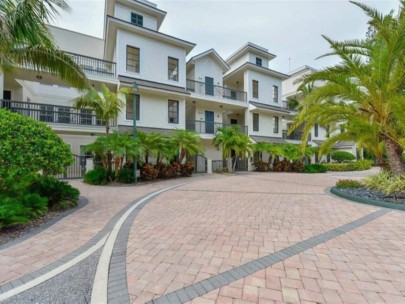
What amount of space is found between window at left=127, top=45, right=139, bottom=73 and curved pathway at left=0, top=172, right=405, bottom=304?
13.1 metres

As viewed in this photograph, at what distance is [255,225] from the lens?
540 cm

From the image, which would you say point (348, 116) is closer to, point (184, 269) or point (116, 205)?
point (184, 269)

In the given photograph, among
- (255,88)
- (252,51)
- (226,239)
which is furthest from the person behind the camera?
(252,51)

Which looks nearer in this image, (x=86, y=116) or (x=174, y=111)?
(x=86, y=116)

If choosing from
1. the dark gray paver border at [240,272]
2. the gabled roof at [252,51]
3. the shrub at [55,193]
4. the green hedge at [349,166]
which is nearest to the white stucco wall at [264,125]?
the green hedge at [349,166]

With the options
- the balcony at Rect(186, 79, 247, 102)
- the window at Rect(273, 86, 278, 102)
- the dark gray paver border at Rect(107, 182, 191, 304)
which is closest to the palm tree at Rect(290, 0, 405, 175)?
the dark gray paver border at Rect(107, 182, 191, 304)

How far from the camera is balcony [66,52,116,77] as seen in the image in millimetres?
15190

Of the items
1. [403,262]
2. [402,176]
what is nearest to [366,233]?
[403,262]

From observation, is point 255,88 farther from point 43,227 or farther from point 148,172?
point 43,227

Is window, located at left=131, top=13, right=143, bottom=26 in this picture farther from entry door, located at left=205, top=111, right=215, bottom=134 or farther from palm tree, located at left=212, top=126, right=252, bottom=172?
palm tree, located at left=212, top=126, right=252, bottom=172

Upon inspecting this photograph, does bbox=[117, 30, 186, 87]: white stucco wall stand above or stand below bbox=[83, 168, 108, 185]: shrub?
above

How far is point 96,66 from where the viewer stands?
61.3ft

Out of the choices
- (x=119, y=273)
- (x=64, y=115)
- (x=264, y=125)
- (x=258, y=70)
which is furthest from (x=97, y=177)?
(x=258, y=70)

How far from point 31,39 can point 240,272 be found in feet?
26.5
